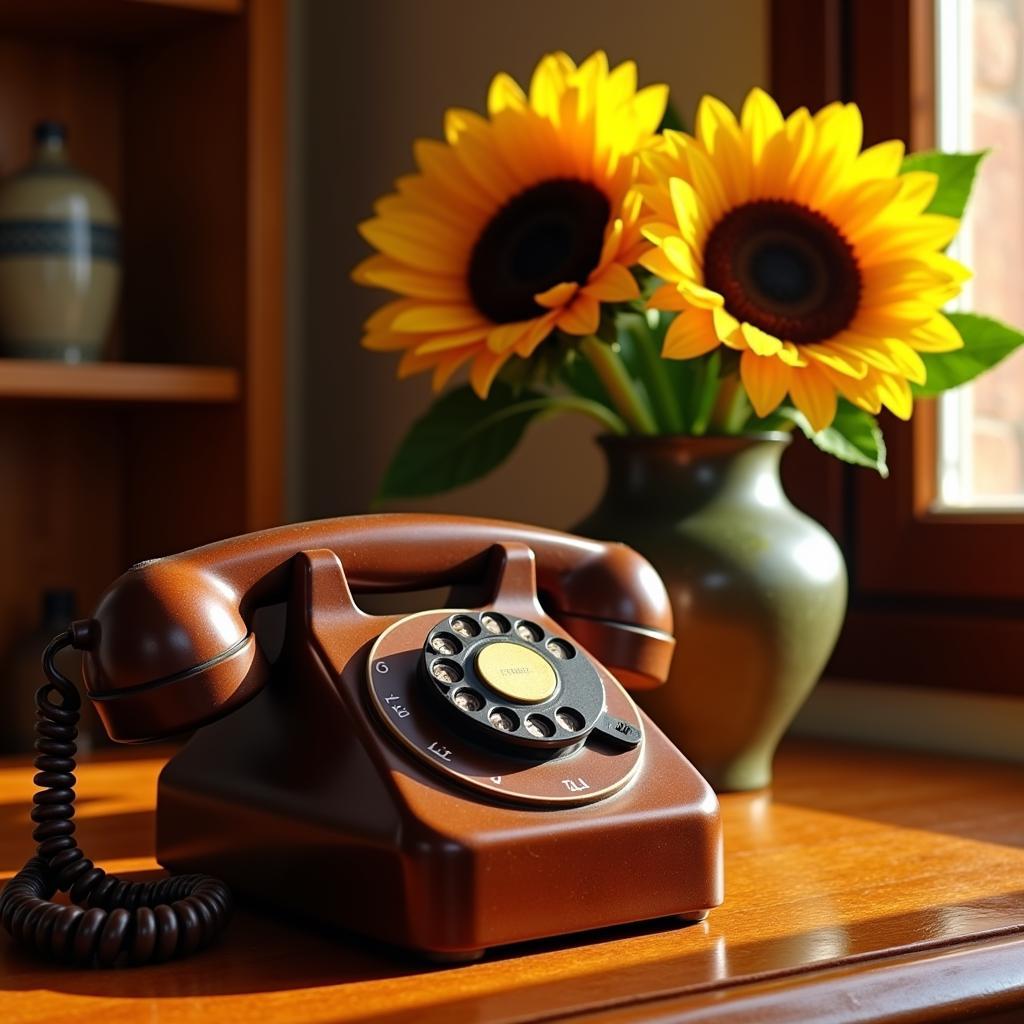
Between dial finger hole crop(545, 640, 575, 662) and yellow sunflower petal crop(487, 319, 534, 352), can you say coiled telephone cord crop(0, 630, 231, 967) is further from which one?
yellow sunflower petal crop(487, 319, 534, 352)

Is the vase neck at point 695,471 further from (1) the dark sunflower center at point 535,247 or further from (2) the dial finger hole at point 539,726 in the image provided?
(2) the dial finger hole at point 539,726

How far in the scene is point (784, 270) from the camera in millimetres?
892

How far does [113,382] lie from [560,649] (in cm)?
83

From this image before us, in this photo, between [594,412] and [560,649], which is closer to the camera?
[560,649]

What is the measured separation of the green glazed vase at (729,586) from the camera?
3.07 feet

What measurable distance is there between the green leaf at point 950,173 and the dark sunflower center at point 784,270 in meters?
0.11

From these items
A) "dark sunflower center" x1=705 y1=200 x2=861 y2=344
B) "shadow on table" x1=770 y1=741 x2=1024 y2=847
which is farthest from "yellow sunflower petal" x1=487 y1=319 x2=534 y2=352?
"shadow on table" x1=770 y1=741 x2=1024 y2=847

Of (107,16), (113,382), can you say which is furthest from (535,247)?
(107,16)

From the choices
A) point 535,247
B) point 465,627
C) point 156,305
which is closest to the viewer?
point 465,627

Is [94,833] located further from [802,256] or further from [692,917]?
[802,256]

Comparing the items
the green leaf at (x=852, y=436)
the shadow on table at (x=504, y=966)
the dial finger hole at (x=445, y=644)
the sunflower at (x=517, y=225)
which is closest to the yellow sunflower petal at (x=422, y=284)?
the sunflower at (x=517, y=225)

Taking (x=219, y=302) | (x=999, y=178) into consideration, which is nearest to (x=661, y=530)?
(x=999, y=178)

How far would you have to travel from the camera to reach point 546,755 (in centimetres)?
65

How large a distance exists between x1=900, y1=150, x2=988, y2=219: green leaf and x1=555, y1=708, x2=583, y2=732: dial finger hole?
0.47 m
